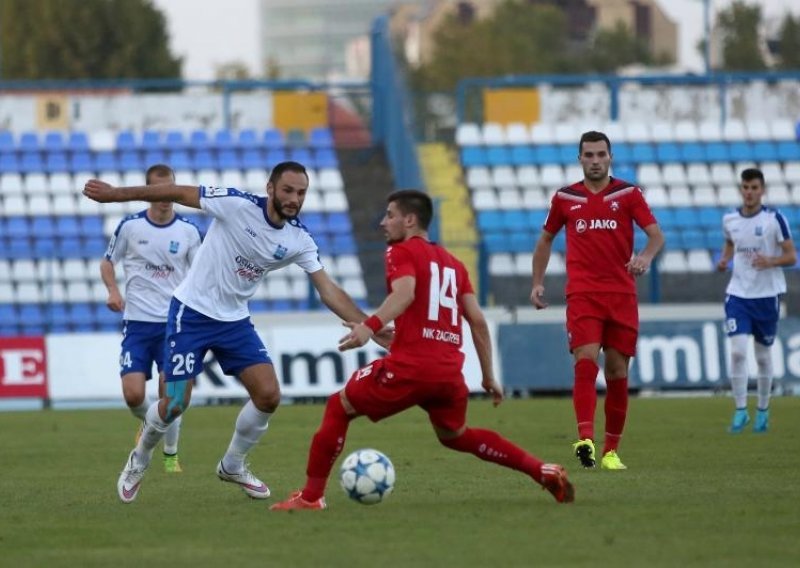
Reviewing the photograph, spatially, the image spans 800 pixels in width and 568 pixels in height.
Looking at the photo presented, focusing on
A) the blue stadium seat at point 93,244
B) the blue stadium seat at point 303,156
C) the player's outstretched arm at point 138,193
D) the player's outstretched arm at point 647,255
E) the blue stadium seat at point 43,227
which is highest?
the blue stadium seat at point 303,156

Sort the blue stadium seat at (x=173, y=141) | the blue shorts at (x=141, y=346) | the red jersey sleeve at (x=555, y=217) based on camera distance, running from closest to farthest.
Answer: the red jersey sleeve at (x=555, y=217) < the blue shorts at (x=141, y=346) < the blue stadium seat at (x=173, y=141)

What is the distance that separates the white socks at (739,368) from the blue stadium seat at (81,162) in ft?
58.4

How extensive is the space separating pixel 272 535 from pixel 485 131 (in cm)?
2528

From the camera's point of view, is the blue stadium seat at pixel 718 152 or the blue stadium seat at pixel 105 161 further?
the blue stadium seat at pixel 718 152

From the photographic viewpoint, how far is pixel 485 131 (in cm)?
3359

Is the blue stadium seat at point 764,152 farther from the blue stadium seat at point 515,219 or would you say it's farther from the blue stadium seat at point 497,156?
the blue stadium seat at point 515,219

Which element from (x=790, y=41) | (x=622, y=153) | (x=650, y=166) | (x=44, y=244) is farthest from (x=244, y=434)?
(x=790, y=41)

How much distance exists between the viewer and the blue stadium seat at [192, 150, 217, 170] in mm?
32188

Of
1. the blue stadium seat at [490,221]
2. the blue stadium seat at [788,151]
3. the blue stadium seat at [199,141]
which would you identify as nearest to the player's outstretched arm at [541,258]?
the blue stadium seat at [490,221]

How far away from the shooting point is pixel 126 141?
32750 millimetres

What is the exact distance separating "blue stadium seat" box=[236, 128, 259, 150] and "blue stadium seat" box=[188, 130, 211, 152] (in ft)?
1.91

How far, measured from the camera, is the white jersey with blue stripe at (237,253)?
10328 millimetres

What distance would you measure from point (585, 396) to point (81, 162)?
21.4 metres

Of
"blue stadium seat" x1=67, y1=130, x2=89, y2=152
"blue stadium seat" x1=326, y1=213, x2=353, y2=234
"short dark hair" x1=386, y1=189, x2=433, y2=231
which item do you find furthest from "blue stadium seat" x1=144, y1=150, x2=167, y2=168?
"short dark hair" x1=386, y1=189, x2=433, y2=231
